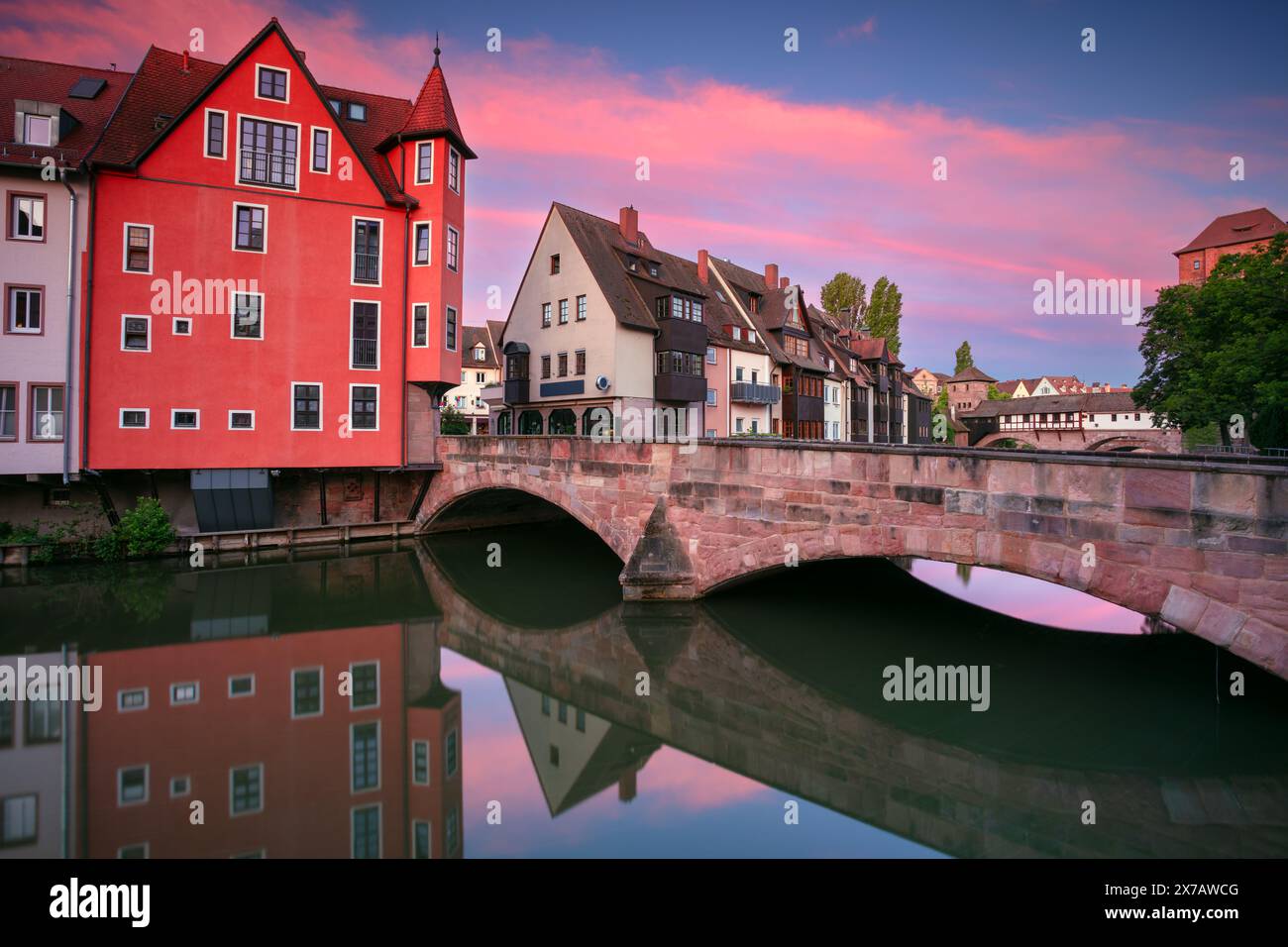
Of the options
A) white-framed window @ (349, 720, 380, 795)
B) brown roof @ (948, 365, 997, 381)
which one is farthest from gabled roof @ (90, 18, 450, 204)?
brown roof @ (948, 365, 997, 381)

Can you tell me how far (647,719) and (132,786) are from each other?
692 centimetres

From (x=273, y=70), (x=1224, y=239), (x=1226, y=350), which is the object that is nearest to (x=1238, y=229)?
(x=1224, y=239)

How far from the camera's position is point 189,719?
1071 cm

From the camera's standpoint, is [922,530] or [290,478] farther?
[290,478]

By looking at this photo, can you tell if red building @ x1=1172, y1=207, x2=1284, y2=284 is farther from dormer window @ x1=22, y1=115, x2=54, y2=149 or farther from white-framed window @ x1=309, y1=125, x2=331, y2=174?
dormer window @ x1=22, y1=115, x2=54, y2=149

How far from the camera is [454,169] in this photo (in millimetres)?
26484

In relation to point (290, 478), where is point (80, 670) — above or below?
below

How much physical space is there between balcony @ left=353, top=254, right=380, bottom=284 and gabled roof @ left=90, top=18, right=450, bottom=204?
2.30 metres

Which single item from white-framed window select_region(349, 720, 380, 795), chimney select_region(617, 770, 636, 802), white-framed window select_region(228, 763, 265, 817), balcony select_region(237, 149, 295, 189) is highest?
balcony select_region(237, 149, 295, 189)

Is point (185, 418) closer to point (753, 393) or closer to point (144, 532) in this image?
point (144, 532)

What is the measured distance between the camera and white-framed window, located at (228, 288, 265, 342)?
23.7 meters

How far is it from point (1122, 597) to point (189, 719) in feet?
45.8

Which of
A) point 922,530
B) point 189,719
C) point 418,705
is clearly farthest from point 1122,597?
point 189,719

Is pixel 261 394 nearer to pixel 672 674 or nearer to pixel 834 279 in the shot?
pixel 672 674
